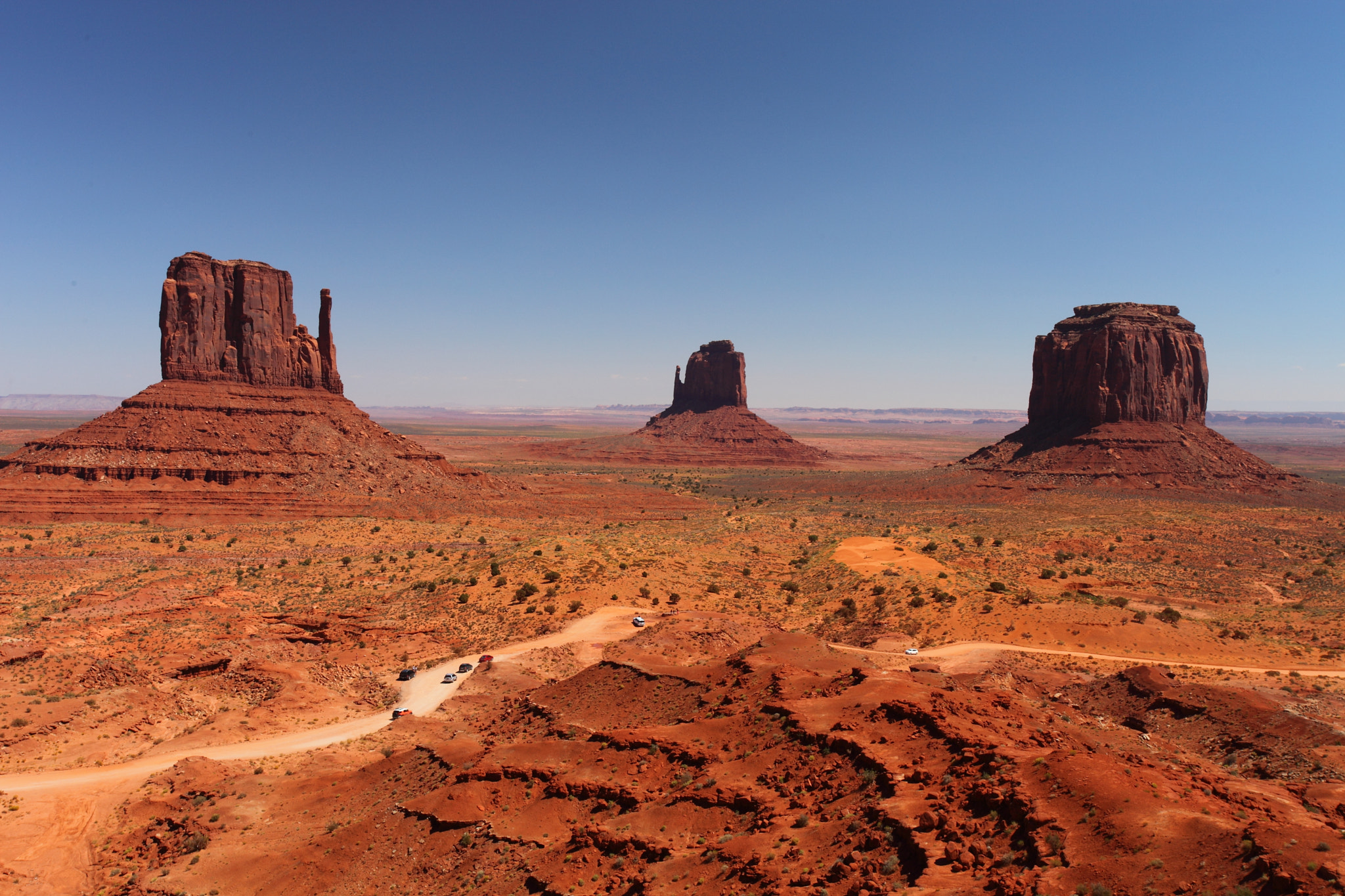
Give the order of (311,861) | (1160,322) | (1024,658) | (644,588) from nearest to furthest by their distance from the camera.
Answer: (311,861) < (1024,658) < (644,588) < (1160,322)

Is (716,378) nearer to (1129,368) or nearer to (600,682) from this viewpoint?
(1129,368)

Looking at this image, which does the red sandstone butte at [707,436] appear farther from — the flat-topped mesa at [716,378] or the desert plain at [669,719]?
the desert plain at [669,719]

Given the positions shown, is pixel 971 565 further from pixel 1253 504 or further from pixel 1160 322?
pixel 1160 322

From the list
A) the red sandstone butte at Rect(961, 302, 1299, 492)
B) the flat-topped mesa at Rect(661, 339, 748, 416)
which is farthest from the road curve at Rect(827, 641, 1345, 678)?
the flat-topped mesa at Rect(661, 339, 748, 416)

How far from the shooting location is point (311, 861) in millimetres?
15789

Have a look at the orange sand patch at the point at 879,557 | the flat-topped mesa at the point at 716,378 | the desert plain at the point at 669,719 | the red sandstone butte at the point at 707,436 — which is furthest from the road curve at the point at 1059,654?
the flat-topped mesa at the point at 716,378

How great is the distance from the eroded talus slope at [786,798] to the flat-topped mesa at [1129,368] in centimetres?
8472

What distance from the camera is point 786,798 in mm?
14789

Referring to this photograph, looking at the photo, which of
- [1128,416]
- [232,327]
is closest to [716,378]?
[1128,416]

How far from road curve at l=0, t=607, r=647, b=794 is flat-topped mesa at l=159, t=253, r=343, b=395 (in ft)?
174

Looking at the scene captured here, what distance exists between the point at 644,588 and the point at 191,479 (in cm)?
4501

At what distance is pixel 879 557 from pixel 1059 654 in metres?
16.6

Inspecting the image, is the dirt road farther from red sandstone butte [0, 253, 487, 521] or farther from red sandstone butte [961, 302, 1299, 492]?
red sandstone butte [961, 302, 1299, 492]

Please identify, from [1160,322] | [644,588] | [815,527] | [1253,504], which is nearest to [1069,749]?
[644,588]
